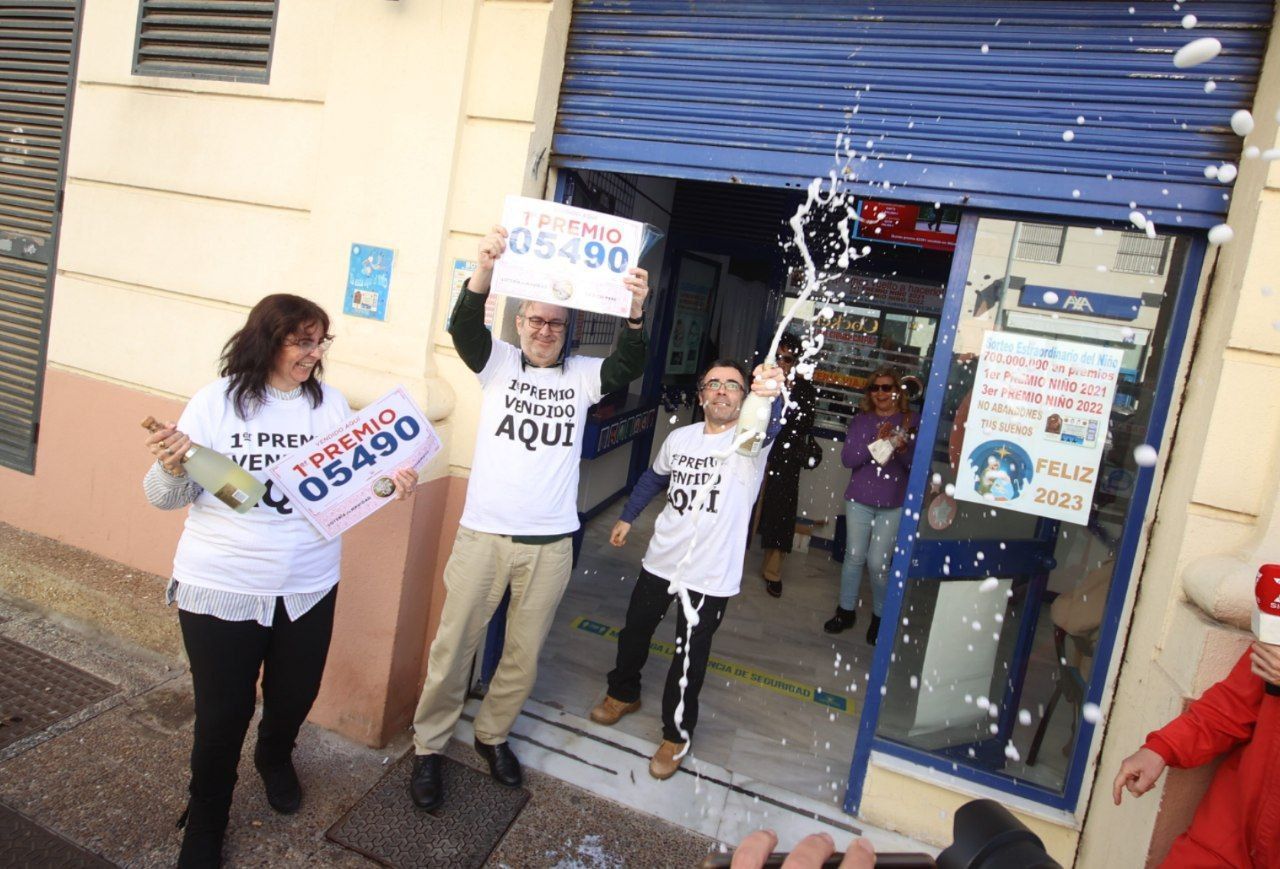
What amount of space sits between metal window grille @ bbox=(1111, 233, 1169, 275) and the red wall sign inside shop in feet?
12.6

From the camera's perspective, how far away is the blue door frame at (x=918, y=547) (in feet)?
9.23

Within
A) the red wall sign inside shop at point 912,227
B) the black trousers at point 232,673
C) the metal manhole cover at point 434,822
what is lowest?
the metal manhole cover at point 434,822

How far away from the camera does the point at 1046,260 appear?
2.98 metres

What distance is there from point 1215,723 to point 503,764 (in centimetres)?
257

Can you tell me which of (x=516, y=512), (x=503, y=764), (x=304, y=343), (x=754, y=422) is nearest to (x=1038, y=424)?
(x=754, y=422)

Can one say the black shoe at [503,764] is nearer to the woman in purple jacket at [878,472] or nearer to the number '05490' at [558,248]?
the number '05490' at [558,248]

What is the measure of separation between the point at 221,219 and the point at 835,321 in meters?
5.72

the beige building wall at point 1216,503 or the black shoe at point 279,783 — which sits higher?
the beige building wall at point 1216,503

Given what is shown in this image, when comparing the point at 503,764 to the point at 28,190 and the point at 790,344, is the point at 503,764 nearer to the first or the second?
the point at 790,344

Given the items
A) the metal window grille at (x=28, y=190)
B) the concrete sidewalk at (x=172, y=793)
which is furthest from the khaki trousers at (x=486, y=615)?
the metal window grille at (x=28, y=190)

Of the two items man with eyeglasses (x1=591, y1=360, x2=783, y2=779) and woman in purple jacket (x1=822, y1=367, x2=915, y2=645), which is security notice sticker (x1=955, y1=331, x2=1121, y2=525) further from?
woman in purple jacket (x1=822, y1=367, x2=915, y2=645)

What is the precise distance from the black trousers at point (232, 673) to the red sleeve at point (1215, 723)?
2.85 m

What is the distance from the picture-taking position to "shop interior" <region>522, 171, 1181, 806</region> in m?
2.93

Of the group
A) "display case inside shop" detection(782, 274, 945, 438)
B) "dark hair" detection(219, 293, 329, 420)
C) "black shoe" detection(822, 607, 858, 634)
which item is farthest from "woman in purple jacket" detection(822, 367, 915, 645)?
"dark hair" detection(219, 293, 329, 420)
